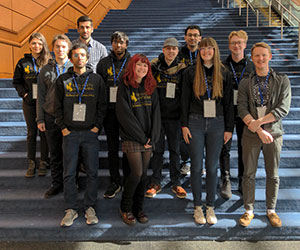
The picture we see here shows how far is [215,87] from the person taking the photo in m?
2.39

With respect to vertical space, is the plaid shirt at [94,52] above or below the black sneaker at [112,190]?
above

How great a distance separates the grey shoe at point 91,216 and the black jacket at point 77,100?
32.6 inches

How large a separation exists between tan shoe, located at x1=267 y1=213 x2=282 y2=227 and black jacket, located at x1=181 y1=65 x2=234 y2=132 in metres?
0.93

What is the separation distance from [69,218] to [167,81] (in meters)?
1.66

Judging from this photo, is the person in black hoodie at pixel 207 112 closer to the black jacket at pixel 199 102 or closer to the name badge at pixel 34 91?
the black jacket at pixel 199 102

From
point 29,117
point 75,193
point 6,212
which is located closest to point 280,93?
point 75,193

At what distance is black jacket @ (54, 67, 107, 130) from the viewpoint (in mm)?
2438

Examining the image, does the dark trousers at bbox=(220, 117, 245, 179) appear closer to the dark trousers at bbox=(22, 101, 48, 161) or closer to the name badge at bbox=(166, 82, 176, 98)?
the name badge at bbox=(166, 82, 176, 98)

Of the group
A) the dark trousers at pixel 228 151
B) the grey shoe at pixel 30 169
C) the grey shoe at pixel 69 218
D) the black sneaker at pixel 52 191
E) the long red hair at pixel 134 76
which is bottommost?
the grey shoe at pixel 69 218

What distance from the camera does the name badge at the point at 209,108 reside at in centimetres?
239

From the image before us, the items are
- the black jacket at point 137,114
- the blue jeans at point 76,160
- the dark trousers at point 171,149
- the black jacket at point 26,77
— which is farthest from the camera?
the black jacket at point 26,77

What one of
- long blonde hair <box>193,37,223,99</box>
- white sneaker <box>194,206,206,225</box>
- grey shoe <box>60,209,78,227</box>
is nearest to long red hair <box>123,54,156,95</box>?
long blonde hair <box>193,37,223,99</box>

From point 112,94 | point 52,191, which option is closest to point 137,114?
point 112,94

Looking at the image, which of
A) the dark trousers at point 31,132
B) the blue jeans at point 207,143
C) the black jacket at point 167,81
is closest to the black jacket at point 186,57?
the black jacket at point 167,81
